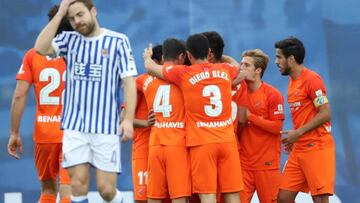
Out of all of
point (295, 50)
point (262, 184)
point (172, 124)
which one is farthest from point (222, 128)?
point (295, 50)

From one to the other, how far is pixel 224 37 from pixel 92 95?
3845 mm

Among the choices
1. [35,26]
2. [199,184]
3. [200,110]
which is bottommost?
[199,184]

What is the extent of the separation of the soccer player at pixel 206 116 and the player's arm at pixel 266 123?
2.29ft

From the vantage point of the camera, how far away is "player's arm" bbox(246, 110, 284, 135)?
1041cm

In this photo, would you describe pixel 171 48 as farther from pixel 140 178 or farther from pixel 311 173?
pixel 311 173

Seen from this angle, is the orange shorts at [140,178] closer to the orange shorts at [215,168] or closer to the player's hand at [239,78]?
the orange shorts at [215,168]

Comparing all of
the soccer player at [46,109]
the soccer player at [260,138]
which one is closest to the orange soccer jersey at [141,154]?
the soccer player at [46,109]

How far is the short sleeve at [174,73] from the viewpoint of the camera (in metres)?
9.69

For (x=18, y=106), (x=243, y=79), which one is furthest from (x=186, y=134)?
(x=18, y=106)

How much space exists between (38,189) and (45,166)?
2.06 m

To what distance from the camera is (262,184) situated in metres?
10.5

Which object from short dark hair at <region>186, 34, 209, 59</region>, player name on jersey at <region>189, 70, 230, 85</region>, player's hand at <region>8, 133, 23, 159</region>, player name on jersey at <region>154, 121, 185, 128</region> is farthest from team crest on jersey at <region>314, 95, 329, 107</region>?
player's hand at <region>8, 133, 23, 159</region>

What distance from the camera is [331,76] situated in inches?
472

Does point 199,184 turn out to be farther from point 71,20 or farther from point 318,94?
point 71,20
